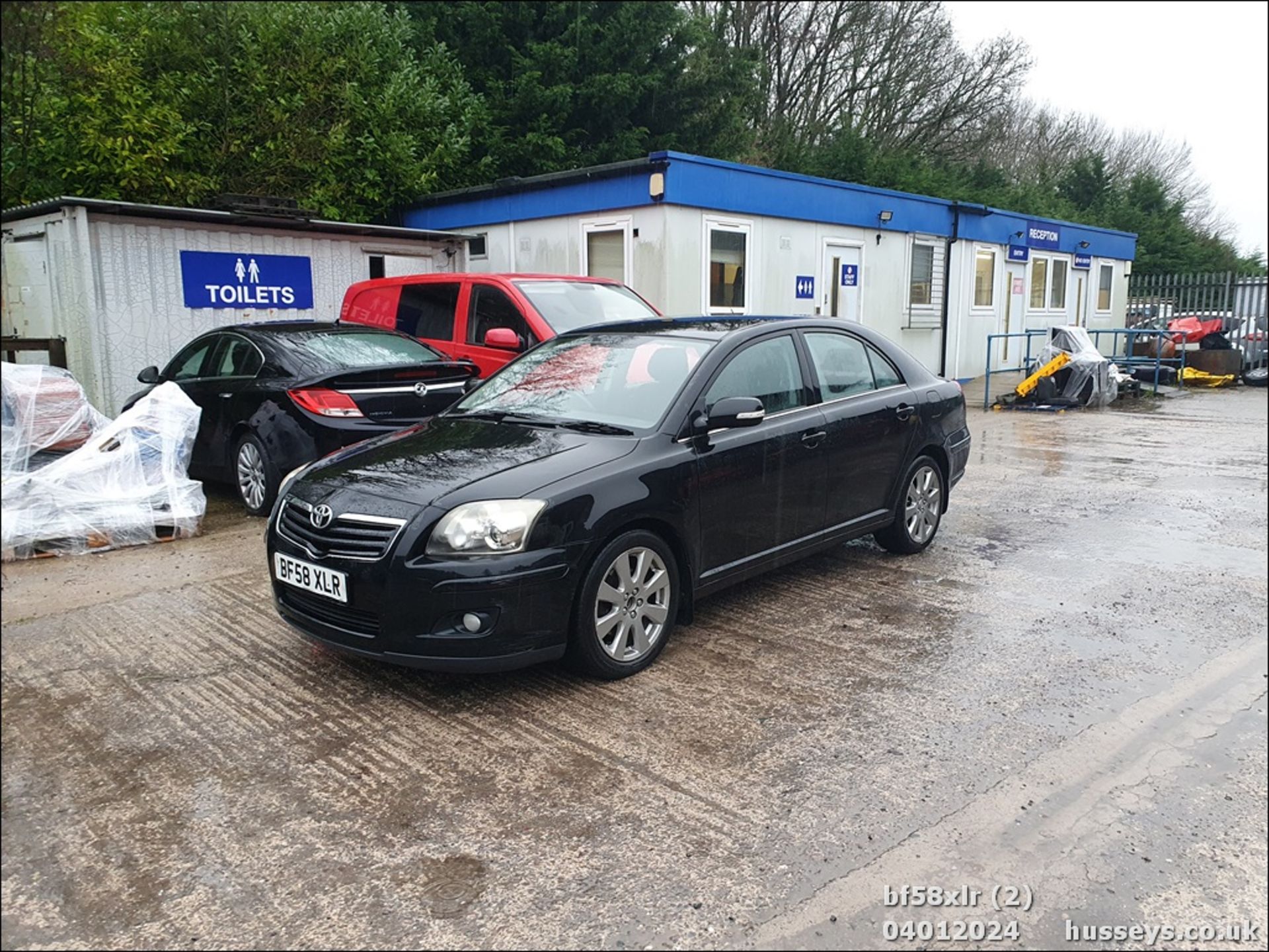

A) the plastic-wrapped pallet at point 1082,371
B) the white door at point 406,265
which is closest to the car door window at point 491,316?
the white door at point 406,265

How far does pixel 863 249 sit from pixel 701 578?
40.5ft

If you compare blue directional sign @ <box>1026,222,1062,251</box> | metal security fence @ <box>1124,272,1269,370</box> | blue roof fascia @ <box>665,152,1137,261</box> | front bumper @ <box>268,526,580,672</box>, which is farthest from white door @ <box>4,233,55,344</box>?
metal security fence @ <box>1124,272,1269,370</box>

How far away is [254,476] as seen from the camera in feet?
24.4

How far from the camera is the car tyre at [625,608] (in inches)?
159

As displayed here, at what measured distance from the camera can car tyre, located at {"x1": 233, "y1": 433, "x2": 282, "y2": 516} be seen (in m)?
7.18

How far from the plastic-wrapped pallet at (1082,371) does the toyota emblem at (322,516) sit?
13.5 metres

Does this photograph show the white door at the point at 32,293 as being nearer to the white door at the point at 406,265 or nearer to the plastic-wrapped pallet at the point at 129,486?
the white door at the point at 406,265

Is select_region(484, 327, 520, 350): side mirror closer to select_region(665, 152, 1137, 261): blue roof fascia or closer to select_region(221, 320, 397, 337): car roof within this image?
select_region(221, 320, 397, 337): car roof

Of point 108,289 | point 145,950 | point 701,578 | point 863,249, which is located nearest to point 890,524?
point 701,578

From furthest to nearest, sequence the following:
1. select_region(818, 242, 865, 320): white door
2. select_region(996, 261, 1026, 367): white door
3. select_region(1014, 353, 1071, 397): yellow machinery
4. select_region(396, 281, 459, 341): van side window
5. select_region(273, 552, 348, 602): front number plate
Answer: select_region(996, 261, 1026, 367): white door
select_region(818, 242, 865, 320): white door
select_region(1014, 353, 1071, 397): yellow machinery
select_region(396, 281, 459, 341): van side window
select_region(273, 552, 348, 602): front number plate

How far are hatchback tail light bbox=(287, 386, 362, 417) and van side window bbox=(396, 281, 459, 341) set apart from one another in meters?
2.20

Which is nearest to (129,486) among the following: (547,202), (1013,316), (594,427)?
(594,427)

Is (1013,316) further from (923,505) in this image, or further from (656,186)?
(923,505)

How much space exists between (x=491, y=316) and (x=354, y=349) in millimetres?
1445
